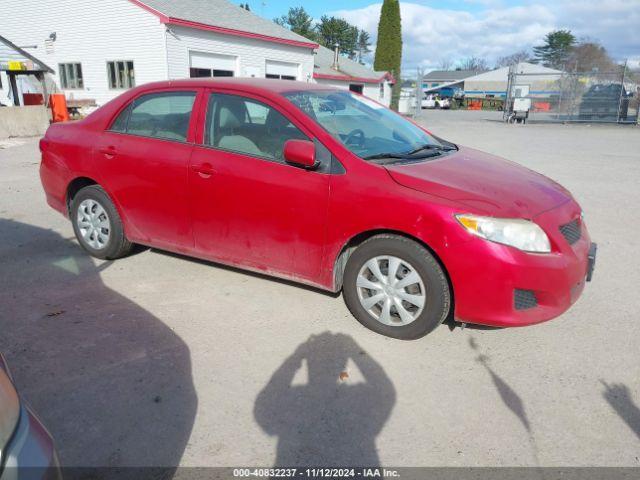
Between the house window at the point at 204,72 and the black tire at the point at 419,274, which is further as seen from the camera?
the house window at the point at 204,72

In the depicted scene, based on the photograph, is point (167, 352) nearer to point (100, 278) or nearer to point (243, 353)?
point (243, 353)

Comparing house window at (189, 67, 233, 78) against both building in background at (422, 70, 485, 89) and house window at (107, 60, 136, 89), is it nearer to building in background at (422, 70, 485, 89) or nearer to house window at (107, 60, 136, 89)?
house window at (107, 60, 136, 89)

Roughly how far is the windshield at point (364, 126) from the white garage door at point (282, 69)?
67.4 ft

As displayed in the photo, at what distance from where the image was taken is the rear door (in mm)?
4098

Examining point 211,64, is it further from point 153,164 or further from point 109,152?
point 153,164

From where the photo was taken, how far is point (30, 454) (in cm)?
146

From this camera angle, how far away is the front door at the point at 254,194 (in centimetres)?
357

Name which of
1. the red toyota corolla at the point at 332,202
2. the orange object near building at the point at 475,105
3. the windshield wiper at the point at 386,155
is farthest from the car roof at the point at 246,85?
the orange object near building at the point at 475,105

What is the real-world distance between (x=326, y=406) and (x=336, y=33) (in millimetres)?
83387

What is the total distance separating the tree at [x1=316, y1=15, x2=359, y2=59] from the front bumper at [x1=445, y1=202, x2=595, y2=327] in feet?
263

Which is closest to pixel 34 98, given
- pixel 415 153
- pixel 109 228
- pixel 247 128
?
pixel 109 228

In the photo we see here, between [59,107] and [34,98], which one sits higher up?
[34,98]

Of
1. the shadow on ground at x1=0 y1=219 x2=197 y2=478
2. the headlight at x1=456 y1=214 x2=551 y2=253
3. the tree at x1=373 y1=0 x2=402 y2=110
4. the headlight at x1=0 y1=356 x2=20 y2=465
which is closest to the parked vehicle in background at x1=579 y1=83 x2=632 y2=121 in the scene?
the tree at x1=373 y1=0 x2=402 y2=110

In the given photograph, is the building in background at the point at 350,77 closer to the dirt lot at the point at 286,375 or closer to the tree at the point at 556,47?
the dirt lot at the point at 286,375
